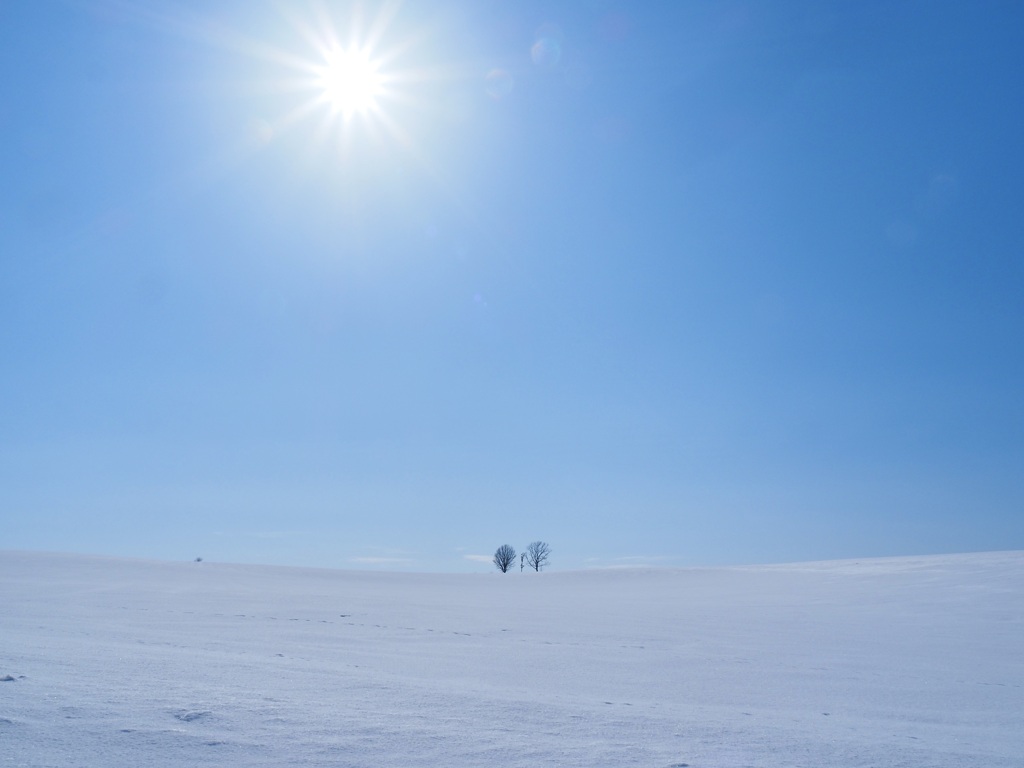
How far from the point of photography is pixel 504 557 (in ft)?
199

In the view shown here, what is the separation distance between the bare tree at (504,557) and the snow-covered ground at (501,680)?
47.0m

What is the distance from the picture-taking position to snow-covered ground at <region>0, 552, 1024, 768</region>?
357 cm

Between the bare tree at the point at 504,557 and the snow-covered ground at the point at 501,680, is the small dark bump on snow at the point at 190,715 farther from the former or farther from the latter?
the bare tree at the point at 504,557

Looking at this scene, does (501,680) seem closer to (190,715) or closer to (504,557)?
(190,715)

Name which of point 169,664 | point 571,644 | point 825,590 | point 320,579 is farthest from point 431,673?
point 320,579

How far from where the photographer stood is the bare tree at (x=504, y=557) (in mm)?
60312

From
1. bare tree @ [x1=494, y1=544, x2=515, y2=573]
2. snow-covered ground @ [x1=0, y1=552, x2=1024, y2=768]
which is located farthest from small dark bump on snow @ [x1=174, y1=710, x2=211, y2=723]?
bare tree @ [x1=494, y1=544, x2=515, y2=573]

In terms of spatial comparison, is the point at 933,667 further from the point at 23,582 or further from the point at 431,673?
the point at 23,582

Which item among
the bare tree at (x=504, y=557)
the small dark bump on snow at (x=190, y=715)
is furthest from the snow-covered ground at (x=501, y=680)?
the bare tree at (x=504, y=557)

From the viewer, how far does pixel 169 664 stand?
5.31 m

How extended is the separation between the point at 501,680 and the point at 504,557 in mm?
55937

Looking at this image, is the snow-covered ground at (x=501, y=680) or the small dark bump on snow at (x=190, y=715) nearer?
the snow-covered ground at (x=501, y=680)

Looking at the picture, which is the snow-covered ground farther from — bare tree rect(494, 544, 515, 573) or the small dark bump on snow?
bare tree rect(494, 544, 515, 573)

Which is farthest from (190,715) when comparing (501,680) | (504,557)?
(504,557)
